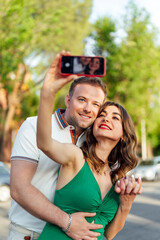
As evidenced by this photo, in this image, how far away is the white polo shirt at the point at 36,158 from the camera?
226cm

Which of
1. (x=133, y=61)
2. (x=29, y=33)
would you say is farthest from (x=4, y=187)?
(x=133, y=61)

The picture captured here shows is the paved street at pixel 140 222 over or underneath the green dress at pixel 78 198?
underneath

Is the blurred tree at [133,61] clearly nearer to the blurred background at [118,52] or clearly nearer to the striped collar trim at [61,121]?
Answer: the blurred background at [118,52]

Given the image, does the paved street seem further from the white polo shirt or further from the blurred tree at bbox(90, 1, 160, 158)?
the blurred tree at bbox(90, 1, 160, 158)

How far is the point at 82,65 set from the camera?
2.05m

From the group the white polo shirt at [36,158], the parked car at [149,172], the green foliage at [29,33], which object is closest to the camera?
the white polo shirt at [36,158]

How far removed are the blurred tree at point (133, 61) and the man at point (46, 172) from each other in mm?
27222

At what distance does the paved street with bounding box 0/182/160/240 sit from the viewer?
23.3ft

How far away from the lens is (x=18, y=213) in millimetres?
2422

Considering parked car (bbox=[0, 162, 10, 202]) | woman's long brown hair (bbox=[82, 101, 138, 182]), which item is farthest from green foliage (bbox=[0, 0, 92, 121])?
woman's long brown hair (bbox=[82, 101, 138, 182])

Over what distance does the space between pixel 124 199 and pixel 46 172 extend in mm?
533

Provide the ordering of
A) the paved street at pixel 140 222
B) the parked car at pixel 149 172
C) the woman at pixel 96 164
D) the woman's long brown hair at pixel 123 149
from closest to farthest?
the woman at pixel 96 164 < the woman's long brown hair at pixel 123 149 < the paved street at pixel 140 222 < the parked car at pixel 149 172

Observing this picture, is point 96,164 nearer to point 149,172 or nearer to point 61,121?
point 61,121

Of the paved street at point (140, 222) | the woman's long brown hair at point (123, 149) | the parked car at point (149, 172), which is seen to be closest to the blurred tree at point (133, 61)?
the parked car at point (149, 172)
